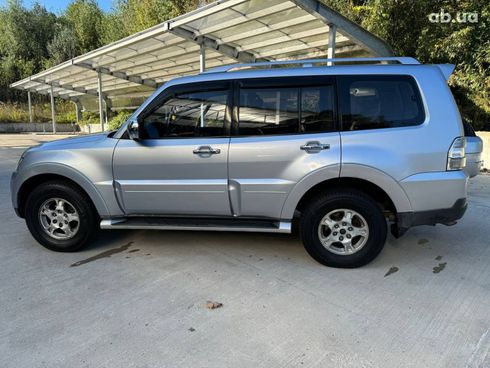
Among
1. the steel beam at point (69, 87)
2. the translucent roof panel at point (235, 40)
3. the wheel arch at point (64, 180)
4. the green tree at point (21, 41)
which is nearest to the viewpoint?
the wheel arch at point (64, 180)

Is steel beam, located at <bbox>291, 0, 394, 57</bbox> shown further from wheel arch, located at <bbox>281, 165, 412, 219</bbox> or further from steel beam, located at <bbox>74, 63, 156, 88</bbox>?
steel beam, located at <bbox>74, 63, 156, 88</bbox>

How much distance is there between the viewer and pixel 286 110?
3.46 metres

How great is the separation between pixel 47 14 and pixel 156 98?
37.2m

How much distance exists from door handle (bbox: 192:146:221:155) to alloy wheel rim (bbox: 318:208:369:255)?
4.07 ft

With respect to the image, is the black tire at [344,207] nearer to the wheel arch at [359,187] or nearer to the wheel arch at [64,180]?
the wheel arch at [359,187]

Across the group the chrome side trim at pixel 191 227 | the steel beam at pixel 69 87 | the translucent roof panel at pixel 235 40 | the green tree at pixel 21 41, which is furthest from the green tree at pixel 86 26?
the chrome side trim at pixel 191 227

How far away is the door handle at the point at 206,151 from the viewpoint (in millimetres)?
3490

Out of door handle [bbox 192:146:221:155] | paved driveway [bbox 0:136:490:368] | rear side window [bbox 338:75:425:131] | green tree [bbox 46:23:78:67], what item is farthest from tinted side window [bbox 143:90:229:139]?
green tree [bbox 46:23:78:67]

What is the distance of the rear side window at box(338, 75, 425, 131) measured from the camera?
10.8ft

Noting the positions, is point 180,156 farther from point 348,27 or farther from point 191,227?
point 348,27

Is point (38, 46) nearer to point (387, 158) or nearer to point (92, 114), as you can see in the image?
point (92, 114)

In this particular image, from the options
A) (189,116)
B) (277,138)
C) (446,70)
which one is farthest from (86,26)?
(446,70)

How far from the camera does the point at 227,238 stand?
4.30 meters

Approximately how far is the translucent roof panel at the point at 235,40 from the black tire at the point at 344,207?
186 inches
